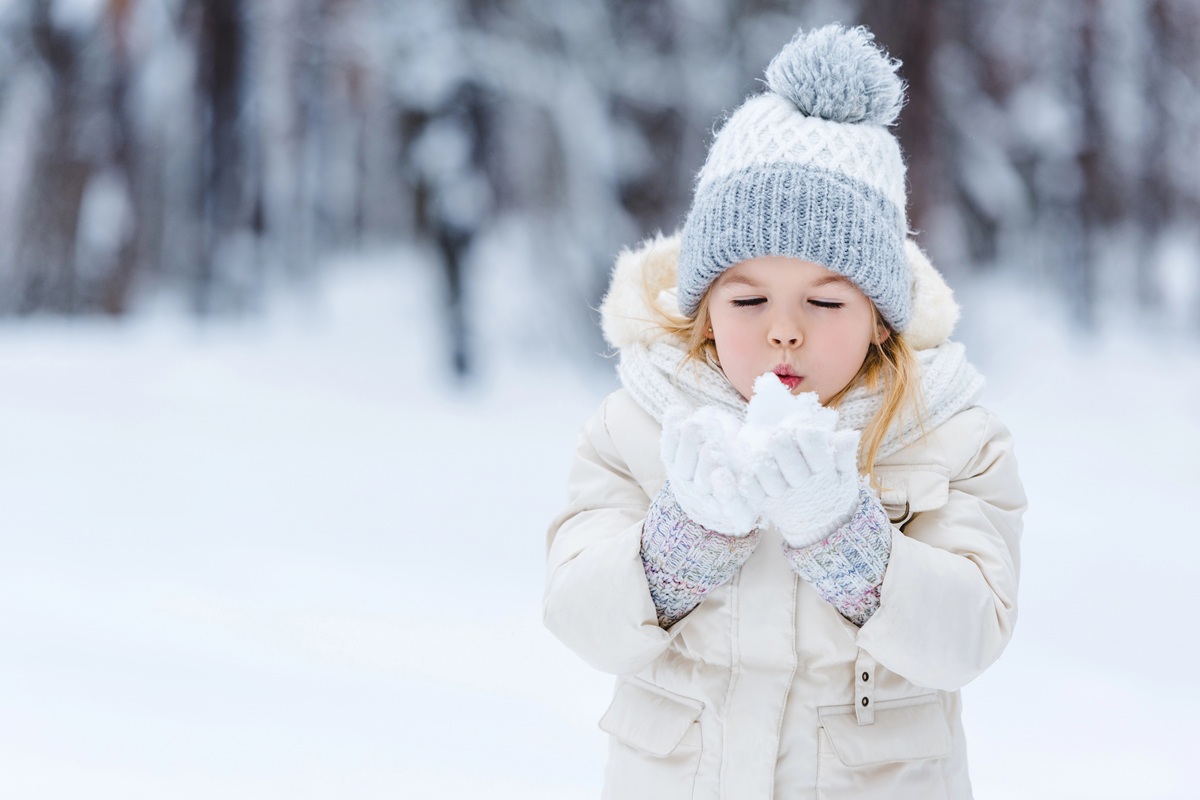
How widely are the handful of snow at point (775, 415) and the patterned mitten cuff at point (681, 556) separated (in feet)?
0.43

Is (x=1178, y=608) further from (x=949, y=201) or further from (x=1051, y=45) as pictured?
(x=1051, y=45)

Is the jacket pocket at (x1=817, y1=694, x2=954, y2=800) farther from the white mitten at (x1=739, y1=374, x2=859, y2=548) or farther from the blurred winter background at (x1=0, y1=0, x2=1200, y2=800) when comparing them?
the blurred winter background at (x1=0, y1=0, x2=1200, y2=800)

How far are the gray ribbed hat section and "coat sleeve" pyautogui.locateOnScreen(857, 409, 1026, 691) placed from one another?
223 millimetres

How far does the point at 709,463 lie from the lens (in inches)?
40.8

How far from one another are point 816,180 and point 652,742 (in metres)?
0.65

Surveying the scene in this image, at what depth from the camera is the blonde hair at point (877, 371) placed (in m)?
1.25

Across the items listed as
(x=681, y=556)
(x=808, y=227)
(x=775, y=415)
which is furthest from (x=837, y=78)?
(x=681, y=556)

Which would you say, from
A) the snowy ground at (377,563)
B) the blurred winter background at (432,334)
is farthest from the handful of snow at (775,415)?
the blurred winter background at (432,334)

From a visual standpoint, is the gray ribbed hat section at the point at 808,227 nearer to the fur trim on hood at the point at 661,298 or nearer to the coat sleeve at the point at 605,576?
the fur trim on hood at the point at 661,298

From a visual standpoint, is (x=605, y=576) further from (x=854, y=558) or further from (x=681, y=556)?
(x=854, y=558)

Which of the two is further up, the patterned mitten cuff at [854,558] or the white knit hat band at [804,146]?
the white knit hat band at [804,146]

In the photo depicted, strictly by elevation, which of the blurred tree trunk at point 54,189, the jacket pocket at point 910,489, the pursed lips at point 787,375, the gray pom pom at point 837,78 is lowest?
the jacket pocket at point 910,489

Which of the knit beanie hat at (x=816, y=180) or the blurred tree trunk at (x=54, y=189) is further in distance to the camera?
the blurred tree trunk at (x=54, y=189)

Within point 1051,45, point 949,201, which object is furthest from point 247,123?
point 1051,45
